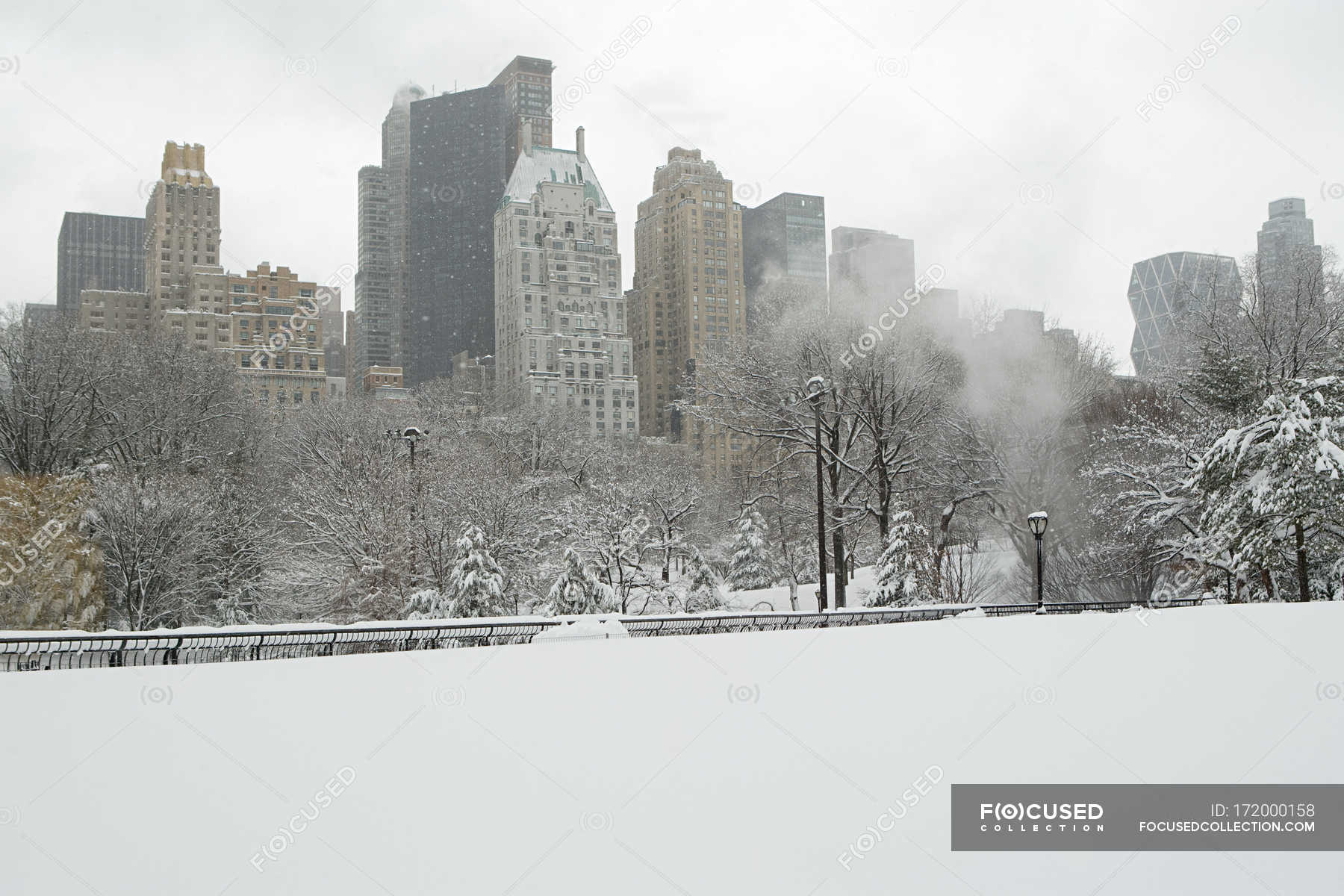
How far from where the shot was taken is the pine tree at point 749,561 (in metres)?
29.7

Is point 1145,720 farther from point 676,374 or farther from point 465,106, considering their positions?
point 465,106

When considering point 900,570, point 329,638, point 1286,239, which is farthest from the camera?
point 1286,239

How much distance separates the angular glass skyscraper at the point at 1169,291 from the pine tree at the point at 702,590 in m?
16.7

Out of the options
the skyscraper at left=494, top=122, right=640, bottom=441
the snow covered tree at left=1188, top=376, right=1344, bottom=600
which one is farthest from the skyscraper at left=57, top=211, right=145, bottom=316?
the snow covered tree at left=1188, top=376, right=1344, bottom=600

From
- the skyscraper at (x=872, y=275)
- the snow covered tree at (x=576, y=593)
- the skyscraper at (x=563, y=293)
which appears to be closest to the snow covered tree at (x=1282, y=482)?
the skyscraper at (x=872, y=275)

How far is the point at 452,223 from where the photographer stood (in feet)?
456

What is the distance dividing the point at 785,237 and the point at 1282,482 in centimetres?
4986

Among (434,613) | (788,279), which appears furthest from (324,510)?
(788,279)

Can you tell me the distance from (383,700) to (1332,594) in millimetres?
18937

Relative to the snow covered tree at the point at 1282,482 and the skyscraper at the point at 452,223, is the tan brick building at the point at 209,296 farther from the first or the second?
the skyscraper at the point at 452,223

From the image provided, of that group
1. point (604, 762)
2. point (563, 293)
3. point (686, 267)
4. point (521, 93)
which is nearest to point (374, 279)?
point (521, 93)

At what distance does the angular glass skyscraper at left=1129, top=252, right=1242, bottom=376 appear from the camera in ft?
96.1

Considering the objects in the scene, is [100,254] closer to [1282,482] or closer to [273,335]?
[273,335]

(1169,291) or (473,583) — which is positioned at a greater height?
(1169,291)
